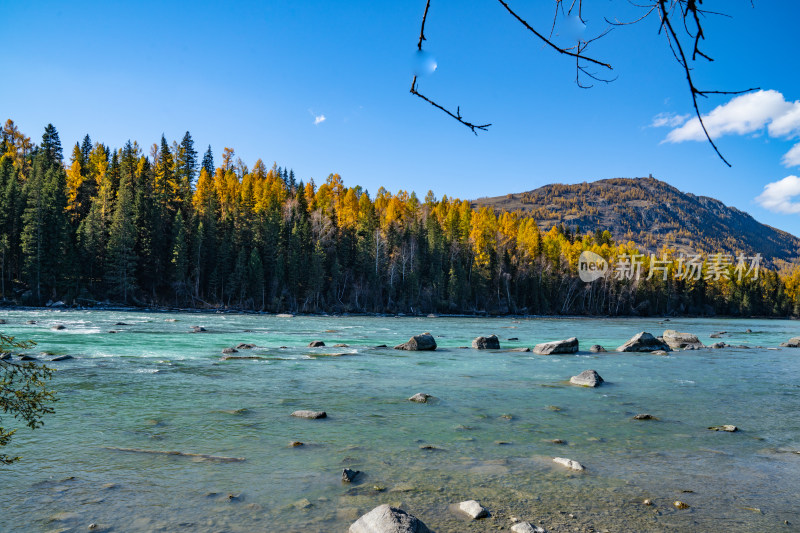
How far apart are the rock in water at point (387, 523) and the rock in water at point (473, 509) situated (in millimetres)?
647

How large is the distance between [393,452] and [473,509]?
218 centimetres

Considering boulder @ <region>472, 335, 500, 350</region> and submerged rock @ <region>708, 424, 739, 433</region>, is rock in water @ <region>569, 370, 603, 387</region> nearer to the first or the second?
submerged rock @ <region>708, 424, 739, 433</region>

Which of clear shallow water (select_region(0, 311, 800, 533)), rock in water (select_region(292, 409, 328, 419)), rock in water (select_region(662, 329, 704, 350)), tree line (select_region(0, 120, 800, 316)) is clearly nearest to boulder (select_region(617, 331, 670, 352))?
rock in water (select_region(662, 329, 704, 350))

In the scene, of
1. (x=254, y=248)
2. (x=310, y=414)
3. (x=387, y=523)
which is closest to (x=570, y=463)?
(x=387, y=523)

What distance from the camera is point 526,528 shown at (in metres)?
4.48

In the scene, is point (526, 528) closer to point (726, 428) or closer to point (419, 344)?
point (726, 428)

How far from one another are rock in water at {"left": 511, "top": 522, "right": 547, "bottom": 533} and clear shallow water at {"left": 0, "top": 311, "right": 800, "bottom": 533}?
19 cm

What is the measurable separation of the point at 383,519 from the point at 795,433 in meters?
8.96

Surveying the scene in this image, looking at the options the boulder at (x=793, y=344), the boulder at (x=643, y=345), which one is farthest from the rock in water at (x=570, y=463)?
the boulder at (x=793, y=344)

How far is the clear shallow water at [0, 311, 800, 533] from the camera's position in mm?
4910

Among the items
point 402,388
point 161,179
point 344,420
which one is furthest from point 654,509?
point 161,179

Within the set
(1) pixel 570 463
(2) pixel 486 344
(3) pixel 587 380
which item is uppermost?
(1) pixel 570 463

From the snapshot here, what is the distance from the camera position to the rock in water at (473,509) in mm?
4832

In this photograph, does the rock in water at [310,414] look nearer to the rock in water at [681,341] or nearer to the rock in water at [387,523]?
the rock in water at [387,523]
